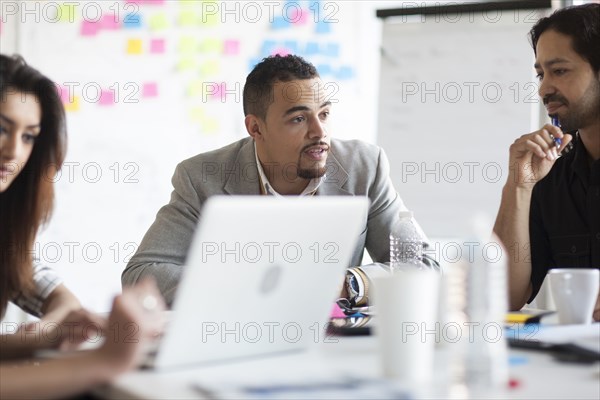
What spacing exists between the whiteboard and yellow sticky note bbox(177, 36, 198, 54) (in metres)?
0.88

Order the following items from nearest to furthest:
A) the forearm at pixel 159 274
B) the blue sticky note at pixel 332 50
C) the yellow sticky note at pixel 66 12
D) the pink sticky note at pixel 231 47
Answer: the forearm at pixel 159 274 → the yellow sticky note at pixel 66 12 → the pink sticky note at pixel 231 47 → the blue sticky note at pixel 332 50

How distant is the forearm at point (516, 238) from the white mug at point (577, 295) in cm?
68

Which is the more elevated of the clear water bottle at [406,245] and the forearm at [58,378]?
the clear water bottle at [406,245]

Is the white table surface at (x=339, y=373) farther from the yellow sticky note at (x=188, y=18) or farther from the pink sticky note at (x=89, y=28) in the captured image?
the yellow sticky note at (x=188, y=18)

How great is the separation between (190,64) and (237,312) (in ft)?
Answer: 8.16

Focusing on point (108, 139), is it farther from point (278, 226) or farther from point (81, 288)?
point (278, 226)

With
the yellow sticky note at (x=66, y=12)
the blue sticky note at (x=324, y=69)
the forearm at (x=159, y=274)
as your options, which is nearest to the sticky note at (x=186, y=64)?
the yellow sticky note at (x=66, y=12)

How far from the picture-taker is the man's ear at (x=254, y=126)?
105 inches

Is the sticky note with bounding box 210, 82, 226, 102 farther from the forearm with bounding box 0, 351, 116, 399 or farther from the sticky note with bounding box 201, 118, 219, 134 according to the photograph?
the forearm with bounding box 0, 351, 116, 399

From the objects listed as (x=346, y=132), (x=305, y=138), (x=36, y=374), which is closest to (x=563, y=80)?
(x=305, y=138)

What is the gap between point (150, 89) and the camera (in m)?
3.35

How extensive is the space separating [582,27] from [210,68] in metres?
1.64

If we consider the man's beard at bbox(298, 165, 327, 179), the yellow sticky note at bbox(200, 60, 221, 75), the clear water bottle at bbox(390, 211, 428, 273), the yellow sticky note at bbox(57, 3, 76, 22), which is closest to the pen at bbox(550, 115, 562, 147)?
the clear water bottle at bbox(390, 211, 428, 273)

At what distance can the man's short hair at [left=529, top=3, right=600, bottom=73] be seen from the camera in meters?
2.39
